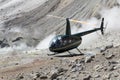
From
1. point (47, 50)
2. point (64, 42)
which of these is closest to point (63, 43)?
point (64, 42)

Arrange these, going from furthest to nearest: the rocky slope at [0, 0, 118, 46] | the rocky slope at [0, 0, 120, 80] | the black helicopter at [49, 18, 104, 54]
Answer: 1. the rocky slope at [0, 0, 118, 46]
2. the black helicopter at [49, 18, 104, 54]
3. the rocky slope at [0, 0, 120, 80]

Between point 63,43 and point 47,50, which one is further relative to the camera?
point 47,50

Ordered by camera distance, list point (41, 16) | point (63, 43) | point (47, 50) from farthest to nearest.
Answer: point (41, 16) < point (47, 50) < point (63, 43)

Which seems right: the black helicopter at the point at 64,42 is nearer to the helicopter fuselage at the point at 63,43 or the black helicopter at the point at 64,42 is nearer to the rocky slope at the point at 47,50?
the helicopter fuselage at the point at 63,43

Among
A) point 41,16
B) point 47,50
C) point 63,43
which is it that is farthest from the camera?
point 41,16

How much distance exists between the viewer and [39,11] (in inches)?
2186

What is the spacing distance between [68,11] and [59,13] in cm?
169

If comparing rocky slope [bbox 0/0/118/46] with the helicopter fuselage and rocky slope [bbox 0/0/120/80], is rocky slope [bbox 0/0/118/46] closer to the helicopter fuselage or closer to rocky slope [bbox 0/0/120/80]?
rocky slope [bbox 0/0/120/80]

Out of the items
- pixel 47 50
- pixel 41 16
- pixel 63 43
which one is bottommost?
pixel 47 50

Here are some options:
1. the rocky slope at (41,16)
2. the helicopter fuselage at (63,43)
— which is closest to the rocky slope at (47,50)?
the rocky slope at (41,16)

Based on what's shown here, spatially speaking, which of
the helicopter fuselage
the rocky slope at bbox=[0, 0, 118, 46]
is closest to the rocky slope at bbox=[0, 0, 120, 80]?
the rocky slope at bbox=[0, 0, 118, 46]

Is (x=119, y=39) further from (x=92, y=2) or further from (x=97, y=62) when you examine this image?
(x=92, y=2)

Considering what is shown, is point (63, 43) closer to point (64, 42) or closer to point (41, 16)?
point (64, 42)

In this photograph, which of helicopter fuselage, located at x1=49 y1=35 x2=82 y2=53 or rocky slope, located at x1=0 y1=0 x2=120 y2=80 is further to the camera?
helicopter fuselage, located at x1=49 y1=35 x2=82 y2=53
